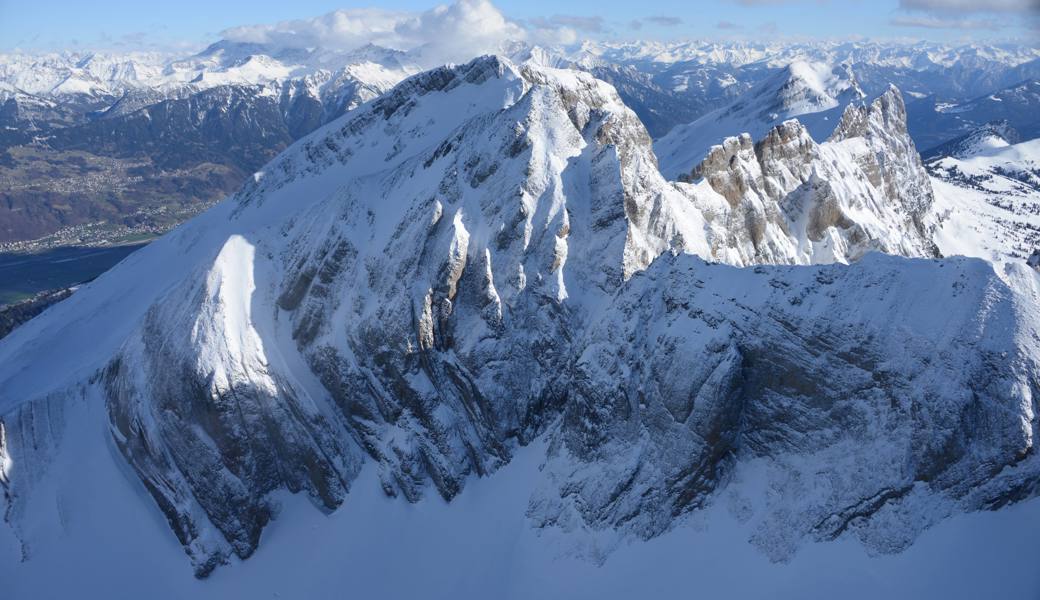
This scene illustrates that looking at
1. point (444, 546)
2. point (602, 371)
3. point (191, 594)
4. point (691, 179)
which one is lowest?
point (191, 594)

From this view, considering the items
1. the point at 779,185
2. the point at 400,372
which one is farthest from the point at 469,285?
the point at 779,185

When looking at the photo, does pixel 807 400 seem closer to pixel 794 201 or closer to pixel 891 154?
pixel 794 201

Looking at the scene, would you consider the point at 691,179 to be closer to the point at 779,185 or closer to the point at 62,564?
the point at 779,185

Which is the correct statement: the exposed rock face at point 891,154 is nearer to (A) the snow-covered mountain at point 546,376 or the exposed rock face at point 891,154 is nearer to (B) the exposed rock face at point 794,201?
(B) the exposed rock face at point 794,201

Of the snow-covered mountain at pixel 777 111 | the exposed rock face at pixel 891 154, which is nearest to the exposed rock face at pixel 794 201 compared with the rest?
the exposed rock face at pixel 891 154

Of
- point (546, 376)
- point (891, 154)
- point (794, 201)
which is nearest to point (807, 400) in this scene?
point (546, 376)

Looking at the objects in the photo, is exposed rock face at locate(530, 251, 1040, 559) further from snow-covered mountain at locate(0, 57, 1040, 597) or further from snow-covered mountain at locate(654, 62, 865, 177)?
snow-covered mountain at locate(654, 62, 865, 177)
